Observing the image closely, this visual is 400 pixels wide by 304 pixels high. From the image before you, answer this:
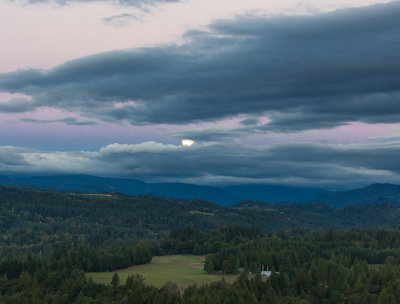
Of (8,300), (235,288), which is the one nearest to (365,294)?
(235,288)

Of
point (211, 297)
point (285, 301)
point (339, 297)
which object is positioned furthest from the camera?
point (339, 297)

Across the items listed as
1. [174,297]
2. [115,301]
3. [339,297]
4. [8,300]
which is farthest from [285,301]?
[8,300]

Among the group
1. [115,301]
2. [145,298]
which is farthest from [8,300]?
[145,298]

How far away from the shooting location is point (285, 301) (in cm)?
18500

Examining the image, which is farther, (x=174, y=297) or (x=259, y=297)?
(x=259, y=297)

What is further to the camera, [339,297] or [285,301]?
[339,297]

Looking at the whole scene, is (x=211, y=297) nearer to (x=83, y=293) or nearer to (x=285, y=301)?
(x=285, y=301)

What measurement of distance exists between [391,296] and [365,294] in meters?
9.28

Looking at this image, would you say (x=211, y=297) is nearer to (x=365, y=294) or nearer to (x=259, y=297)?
(x=259, y=297)

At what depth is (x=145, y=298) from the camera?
573ft

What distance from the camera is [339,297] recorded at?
19800cm

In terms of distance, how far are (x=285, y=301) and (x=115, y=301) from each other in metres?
60.8

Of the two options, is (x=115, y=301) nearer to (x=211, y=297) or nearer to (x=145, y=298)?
(x=145, y=298)

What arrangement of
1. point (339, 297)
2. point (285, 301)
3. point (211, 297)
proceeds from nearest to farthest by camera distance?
point (211, 297)
point (285, 301)
point (339, 297)
